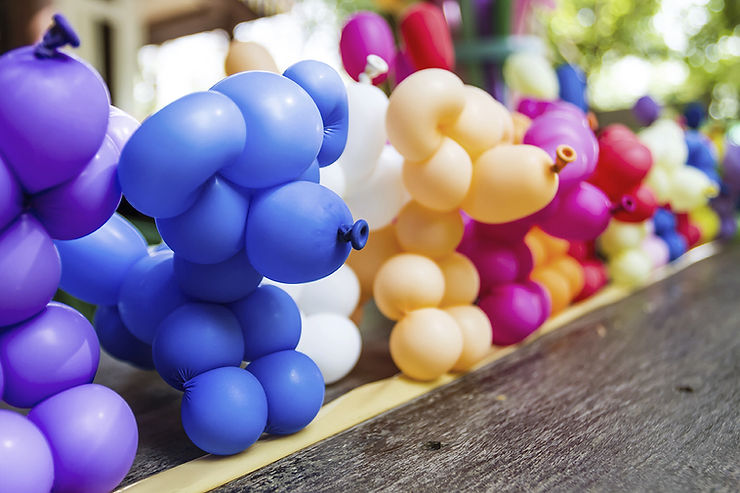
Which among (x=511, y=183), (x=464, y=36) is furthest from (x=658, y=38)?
(x=511, y=183)

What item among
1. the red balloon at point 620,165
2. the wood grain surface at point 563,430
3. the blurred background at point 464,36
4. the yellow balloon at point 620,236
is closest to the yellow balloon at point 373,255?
the wood grain surface at point 563,430

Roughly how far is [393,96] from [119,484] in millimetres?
676

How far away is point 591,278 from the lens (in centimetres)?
158

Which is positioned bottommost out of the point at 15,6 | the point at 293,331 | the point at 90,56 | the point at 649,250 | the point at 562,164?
the point at 649,250

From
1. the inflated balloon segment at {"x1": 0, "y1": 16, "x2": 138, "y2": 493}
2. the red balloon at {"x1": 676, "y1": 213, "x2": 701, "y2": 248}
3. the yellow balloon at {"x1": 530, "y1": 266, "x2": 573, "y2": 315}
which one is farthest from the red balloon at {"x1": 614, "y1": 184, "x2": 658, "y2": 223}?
the inflated balloon segment at {"x1": 0, "y1": 16, "x2": 138, "y2": 493}

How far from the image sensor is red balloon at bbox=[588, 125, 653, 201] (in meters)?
1.27

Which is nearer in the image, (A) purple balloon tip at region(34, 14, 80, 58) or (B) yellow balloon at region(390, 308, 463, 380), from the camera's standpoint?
(A) purple balloon tip at region(34, 14, 80, 58)

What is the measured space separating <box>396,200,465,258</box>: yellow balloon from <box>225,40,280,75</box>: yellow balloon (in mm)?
349

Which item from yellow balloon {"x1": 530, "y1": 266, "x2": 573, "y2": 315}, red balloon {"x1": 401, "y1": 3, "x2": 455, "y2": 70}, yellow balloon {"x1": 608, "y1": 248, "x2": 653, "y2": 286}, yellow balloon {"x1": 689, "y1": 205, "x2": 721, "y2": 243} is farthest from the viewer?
yellow balloon {"x1": 689, "y1": 205, "x2": 721, "y2": 243}

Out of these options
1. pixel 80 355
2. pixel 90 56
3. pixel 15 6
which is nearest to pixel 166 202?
pixel 80 355

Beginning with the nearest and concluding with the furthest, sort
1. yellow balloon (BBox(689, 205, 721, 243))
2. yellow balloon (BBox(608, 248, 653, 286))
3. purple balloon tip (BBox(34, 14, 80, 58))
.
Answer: purple balloon tip (BBox(34, 14, 80, 58))
yellow balloon (BBox(608, 248, 653, 286))
yellow balloon (BBox(689, 205, 721, 243))

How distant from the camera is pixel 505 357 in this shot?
1.17 m

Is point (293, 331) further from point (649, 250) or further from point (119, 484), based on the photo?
point (649, 250)

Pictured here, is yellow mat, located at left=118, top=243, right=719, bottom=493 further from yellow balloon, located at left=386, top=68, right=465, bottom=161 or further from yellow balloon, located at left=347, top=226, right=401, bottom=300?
yellow balloon, located at left=386, top=68, right=465, bottom=161
